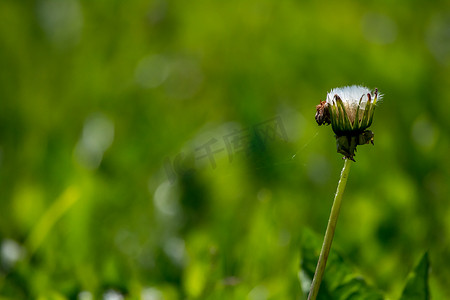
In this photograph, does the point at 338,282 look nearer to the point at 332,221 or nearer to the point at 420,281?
the point at 420,281

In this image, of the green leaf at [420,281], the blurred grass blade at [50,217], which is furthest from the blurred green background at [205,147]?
the green leaf at [420,281]

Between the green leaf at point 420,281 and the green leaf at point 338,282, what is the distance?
0.13 feet

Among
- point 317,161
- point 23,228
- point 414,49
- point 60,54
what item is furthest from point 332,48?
point 23,228

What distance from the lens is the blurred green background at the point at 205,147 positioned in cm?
134

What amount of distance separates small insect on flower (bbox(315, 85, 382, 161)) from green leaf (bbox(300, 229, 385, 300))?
0.29 m

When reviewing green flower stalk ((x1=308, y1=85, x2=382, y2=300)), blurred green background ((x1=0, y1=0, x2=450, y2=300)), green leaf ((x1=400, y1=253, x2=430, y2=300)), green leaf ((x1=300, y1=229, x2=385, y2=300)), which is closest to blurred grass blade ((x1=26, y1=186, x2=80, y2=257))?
blurred green background ((x1=0, y1=0, x2=450, y2=300))

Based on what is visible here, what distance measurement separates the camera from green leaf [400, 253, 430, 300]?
90 cm

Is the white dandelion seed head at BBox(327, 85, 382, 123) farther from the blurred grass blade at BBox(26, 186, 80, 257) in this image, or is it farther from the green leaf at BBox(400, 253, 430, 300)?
the blurred grass blade at BBox(26, 186, 80, 257)

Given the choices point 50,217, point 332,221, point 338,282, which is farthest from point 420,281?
point 50,217

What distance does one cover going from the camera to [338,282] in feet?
3.01

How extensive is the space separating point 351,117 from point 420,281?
34 centimetres

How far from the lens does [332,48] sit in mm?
2379

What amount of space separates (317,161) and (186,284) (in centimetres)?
67

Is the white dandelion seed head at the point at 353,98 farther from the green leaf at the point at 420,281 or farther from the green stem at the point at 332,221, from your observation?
the green leaf at the point at 420,281
